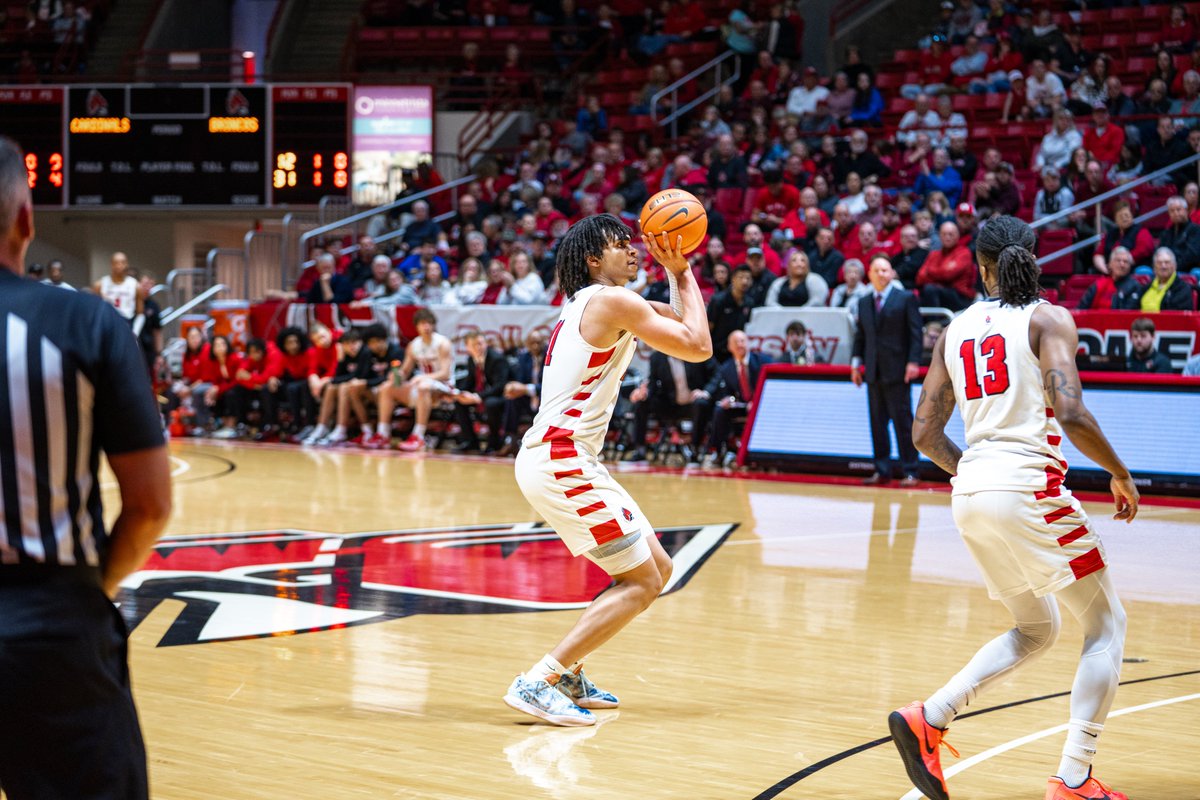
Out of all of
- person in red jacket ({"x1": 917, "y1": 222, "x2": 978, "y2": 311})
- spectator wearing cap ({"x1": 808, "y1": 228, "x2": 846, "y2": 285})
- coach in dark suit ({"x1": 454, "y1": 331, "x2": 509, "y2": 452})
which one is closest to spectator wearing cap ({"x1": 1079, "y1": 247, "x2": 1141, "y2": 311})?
person in red jacket ({"x1": 917, "y1": 222, "x2": 978, "y2": 311})

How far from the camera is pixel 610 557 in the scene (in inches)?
210

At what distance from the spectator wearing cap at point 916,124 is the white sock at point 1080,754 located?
586 inches

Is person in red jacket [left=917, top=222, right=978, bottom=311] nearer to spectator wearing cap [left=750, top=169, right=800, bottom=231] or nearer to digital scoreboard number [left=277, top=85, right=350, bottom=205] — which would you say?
spectator wearing cap [left=750, top=169, right=800, bottom=231]

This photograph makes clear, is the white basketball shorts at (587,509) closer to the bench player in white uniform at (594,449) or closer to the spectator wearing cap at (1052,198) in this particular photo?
the bench player in white uniform at (594,449)

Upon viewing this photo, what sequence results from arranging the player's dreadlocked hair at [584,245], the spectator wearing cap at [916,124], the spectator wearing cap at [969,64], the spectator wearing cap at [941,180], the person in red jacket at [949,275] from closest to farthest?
1. the player's dreadlocked hair at [584,245]
2. the person in red jacket at [949,275]
3. the spectator wearing cap at [941,180]
4. the spectator wearing cap at [916,124]
5. the spectator wearing cap at [969,64]

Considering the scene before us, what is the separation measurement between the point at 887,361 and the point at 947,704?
9.11 meters

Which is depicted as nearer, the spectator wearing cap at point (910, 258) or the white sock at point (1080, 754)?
the white sock at point (1080, 754)

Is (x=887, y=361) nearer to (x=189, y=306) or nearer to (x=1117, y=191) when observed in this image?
(x=1117, y=191)

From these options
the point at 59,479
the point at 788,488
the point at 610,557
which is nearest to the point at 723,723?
the point at 610,557

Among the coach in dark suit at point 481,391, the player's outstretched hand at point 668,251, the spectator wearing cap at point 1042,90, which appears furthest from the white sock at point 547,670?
the spectator wearing cap at point 1042,90

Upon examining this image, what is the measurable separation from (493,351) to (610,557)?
11.2 meters

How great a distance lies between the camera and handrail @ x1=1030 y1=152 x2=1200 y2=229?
15.6m

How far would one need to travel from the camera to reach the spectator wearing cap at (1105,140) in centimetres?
1669

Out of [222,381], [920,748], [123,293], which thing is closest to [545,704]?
[920,748]
